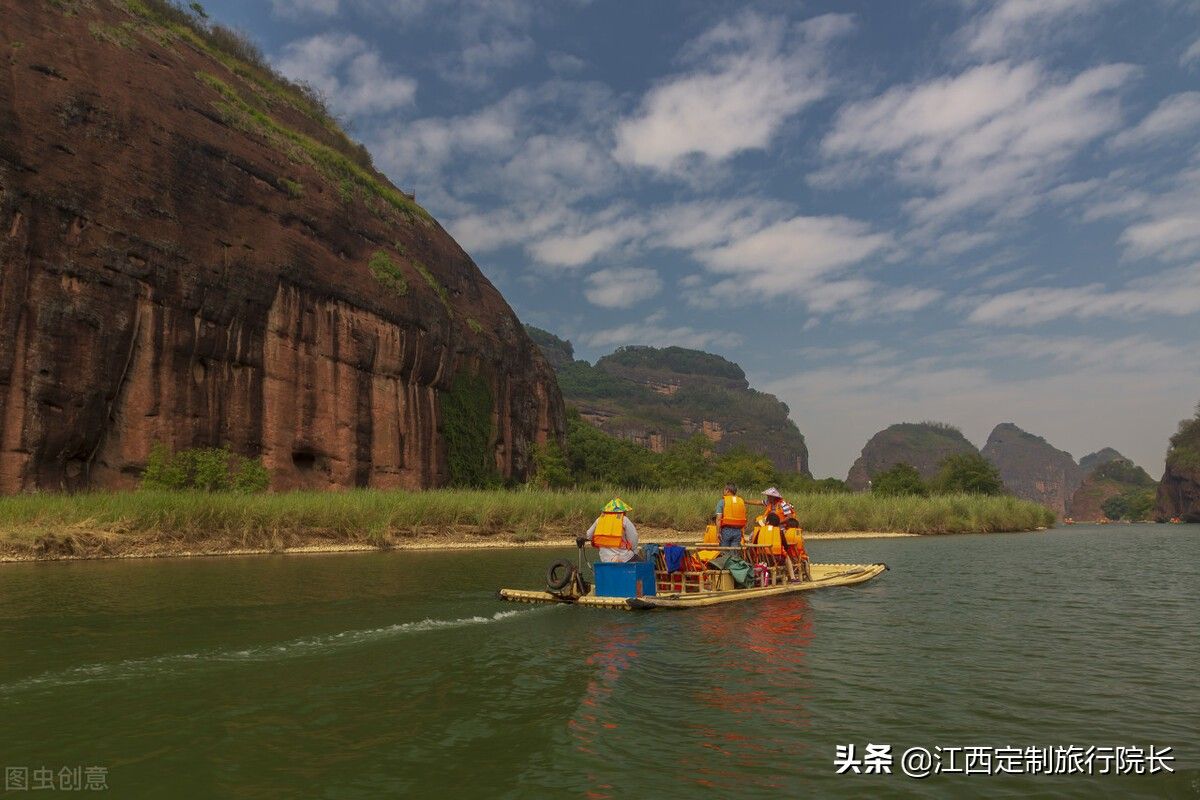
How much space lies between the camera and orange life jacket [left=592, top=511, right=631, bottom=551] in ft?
48.2

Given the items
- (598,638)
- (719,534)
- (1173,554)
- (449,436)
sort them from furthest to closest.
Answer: (449,436)
(1173,554)
(719,534)
(598,638)

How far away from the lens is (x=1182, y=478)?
118062mm

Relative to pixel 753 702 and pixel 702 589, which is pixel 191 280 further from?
pixel 753 702

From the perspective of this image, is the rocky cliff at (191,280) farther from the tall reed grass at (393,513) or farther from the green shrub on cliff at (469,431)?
the tall reed grass at (393,513)

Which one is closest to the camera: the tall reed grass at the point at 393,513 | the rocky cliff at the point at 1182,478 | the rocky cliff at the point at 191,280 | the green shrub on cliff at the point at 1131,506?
the tall reed grass at the point at 393,513

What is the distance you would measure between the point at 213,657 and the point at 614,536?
7471 mm

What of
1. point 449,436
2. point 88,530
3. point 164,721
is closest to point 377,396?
point 449,436

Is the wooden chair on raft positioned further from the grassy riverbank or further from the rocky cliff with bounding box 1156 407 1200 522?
the rocky cliff with bounding box 1156 407 1200 522

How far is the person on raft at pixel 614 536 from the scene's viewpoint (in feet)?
48.2

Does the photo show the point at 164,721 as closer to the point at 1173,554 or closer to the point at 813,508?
the point at 1173,554

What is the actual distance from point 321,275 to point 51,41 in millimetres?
14082

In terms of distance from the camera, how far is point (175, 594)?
14500 mm

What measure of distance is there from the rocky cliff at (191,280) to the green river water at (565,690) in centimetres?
1693

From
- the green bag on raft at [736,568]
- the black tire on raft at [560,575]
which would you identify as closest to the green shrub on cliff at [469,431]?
the green bag on raft at [736,568]
